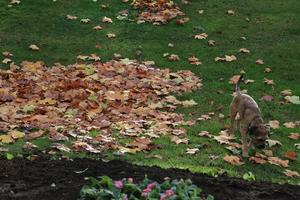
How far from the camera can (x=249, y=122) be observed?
8.58m

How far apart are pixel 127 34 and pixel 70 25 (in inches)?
67.5

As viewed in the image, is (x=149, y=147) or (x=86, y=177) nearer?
(x=86, y=177)

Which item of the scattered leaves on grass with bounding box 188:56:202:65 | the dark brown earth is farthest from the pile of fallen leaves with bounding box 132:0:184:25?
the dark brown earth

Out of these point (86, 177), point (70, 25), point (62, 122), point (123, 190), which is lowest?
point (70, 25)

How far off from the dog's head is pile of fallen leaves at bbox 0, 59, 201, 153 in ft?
4.18

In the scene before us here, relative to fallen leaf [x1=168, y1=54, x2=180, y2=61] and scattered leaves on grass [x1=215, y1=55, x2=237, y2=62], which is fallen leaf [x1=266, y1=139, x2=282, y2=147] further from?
fallen leaf [x1=168, y1=54, x2=180, y2=61]

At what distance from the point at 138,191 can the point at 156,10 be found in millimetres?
12028

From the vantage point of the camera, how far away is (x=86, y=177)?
6.19 metres

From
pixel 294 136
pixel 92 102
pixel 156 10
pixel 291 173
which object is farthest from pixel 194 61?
pixel 291 173

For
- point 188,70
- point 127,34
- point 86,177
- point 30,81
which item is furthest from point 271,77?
point 86,177

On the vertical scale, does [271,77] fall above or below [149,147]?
below

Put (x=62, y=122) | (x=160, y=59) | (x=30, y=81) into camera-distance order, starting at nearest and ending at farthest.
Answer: (x=62, y=122) → (x=30, y=81) → (x=160, y=59)

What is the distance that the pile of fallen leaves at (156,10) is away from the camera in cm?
1614

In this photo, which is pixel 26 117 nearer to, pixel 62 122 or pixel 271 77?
pixel 62 122
